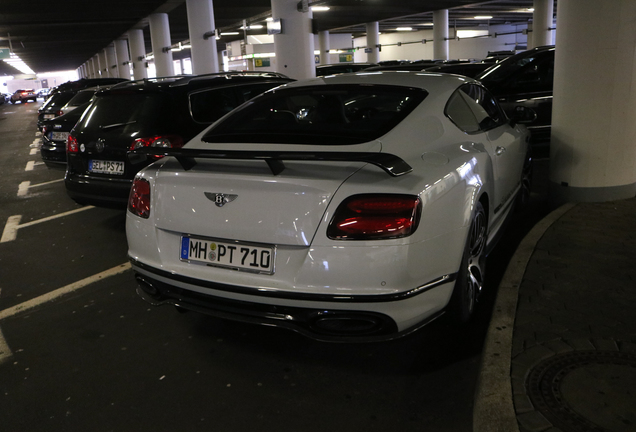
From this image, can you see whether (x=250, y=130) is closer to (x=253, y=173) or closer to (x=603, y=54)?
(x=253, y=173)

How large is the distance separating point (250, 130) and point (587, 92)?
348 cm

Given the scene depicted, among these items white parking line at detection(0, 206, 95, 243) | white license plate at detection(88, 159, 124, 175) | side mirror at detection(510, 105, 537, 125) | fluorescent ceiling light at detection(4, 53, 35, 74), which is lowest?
white parking line at detection(0, 206, 95, 243)

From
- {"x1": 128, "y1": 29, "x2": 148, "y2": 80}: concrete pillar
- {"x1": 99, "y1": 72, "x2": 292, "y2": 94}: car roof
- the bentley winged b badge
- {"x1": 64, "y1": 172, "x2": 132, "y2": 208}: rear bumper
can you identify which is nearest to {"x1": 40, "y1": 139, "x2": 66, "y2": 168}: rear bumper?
{"x1": 64, "y1": 172, "x2": 132, "y2": 208}: rear bumper

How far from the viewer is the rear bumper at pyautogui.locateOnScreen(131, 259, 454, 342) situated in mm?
2623

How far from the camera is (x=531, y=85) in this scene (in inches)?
333

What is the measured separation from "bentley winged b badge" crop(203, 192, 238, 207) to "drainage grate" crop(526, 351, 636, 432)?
1.63 m

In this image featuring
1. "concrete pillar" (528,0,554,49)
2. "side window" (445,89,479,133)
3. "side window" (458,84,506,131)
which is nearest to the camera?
"side window" (445,89,479,133)

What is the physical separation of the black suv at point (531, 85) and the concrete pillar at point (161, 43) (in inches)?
933

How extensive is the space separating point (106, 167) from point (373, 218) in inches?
153

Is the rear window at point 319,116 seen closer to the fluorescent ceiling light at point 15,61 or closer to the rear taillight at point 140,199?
the rear taillight at point 140,199

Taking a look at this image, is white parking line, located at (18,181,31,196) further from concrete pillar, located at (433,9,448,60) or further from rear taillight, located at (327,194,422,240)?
concrete pillar, located at (433,9,448,60)

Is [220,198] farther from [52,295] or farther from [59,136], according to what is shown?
[59,136]

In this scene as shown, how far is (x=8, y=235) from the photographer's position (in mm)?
6293

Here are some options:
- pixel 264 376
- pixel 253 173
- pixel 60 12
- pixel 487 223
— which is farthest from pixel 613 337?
pixel 60 12
